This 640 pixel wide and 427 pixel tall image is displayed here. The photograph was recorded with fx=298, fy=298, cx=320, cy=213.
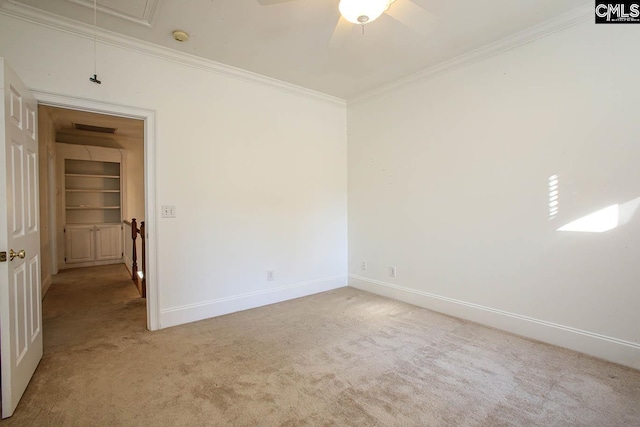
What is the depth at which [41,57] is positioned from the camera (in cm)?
239

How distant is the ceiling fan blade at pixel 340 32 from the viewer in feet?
8.21

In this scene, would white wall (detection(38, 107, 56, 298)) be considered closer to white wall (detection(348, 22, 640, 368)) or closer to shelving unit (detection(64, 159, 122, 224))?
shelving unit (detection(64, 159, 122, 224))

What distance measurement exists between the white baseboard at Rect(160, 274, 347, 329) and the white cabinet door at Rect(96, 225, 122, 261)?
172 inches

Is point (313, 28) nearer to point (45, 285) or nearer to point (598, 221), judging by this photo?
point (598, 221)

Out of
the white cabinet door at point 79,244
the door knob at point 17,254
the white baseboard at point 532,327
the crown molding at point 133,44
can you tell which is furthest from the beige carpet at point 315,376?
the white cabinet door at point 79,244

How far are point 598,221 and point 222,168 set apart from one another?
136 inches

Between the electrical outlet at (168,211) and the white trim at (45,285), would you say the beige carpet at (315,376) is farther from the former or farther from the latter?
the white trim at (45,285)

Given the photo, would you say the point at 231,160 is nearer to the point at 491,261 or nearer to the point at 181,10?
the point at 181,10

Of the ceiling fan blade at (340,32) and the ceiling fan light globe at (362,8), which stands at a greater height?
the ceiling fan blade at (340,32)

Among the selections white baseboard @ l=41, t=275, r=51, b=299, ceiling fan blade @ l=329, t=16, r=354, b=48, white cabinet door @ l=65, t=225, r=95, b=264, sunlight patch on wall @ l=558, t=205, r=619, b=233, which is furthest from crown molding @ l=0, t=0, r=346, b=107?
white cabinet door @ l=65, t=225, r=95, b=264

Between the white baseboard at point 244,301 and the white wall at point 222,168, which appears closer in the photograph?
the white wall at point 222,168

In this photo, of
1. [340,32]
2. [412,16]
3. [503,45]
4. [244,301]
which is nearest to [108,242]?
[244,301]

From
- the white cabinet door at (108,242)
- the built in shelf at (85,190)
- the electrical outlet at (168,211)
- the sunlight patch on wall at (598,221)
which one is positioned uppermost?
the built in shelf at (85,190)

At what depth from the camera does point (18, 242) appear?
1880 millimetres
